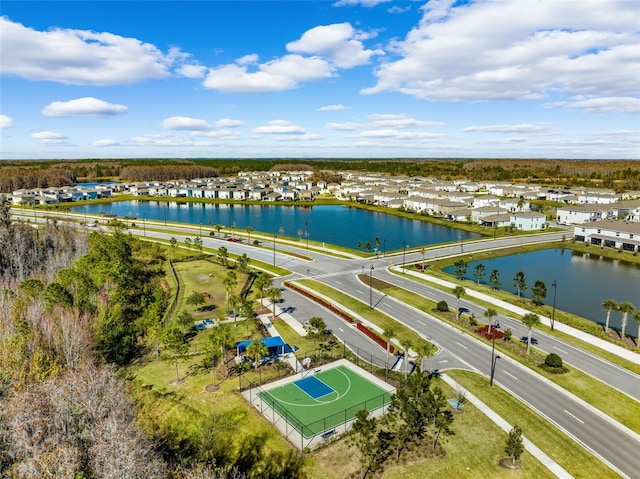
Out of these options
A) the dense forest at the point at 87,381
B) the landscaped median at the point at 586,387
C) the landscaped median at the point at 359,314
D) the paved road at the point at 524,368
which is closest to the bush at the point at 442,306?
the paved road at the point at 524,368

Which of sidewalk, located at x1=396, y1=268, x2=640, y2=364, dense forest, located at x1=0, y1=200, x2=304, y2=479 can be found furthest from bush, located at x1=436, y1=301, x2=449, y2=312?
dense forest, located at x1=0, y1=200, x2=304, y2=479

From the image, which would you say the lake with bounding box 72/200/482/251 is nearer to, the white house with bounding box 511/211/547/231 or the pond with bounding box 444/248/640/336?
the white house with bounding box 511/211/547/231

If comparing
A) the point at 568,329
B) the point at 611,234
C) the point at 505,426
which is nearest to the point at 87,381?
the point at 505,426

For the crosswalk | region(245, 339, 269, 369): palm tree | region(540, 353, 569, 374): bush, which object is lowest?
region(540, 353, 569, 374): bush

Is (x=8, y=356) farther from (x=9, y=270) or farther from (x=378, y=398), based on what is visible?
(x=9, y=270)

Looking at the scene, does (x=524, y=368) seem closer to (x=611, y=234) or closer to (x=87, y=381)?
(x=87, y=381)

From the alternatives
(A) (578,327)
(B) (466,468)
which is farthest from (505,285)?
(B) (466,468)
